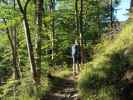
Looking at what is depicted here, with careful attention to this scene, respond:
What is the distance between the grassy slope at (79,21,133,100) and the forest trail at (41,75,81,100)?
0.85m

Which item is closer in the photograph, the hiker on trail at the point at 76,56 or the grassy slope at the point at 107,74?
the grassy slope at the point at 107,74

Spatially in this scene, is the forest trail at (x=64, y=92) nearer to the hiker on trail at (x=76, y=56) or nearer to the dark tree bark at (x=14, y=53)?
the hiker on trail at (x=76, y=56)

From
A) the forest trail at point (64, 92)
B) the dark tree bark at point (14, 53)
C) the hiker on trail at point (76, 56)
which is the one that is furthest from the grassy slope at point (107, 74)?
the dark tree bark at point (14, 53)

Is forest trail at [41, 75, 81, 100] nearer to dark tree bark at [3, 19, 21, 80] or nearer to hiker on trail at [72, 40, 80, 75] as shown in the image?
hiker on trail at [72, 40, 80, 75]

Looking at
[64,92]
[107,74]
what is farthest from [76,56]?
[107,74]

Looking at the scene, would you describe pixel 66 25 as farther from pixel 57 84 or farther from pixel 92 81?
pixel 92 81

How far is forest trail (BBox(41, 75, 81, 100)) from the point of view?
1433 centimetres

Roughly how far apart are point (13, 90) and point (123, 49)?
4952mm

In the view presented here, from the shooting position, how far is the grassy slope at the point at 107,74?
12.2 m

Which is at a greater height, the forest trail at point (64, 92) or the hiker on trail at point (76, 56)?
the hiker on trail at point (76, 56)

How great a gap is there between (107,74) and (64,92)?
2.84 metres

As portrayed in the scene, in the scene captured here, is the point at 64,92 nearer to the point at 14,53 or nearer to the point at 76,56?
the point at 76,56

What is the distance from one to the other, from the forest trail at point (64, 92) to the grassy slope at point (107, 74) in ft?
2.80

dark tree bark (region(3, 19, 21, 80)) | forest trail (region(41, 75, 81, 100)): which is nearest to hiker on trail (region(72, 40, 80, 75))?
Result: forest trail (region(41, 75, 81, 100))
